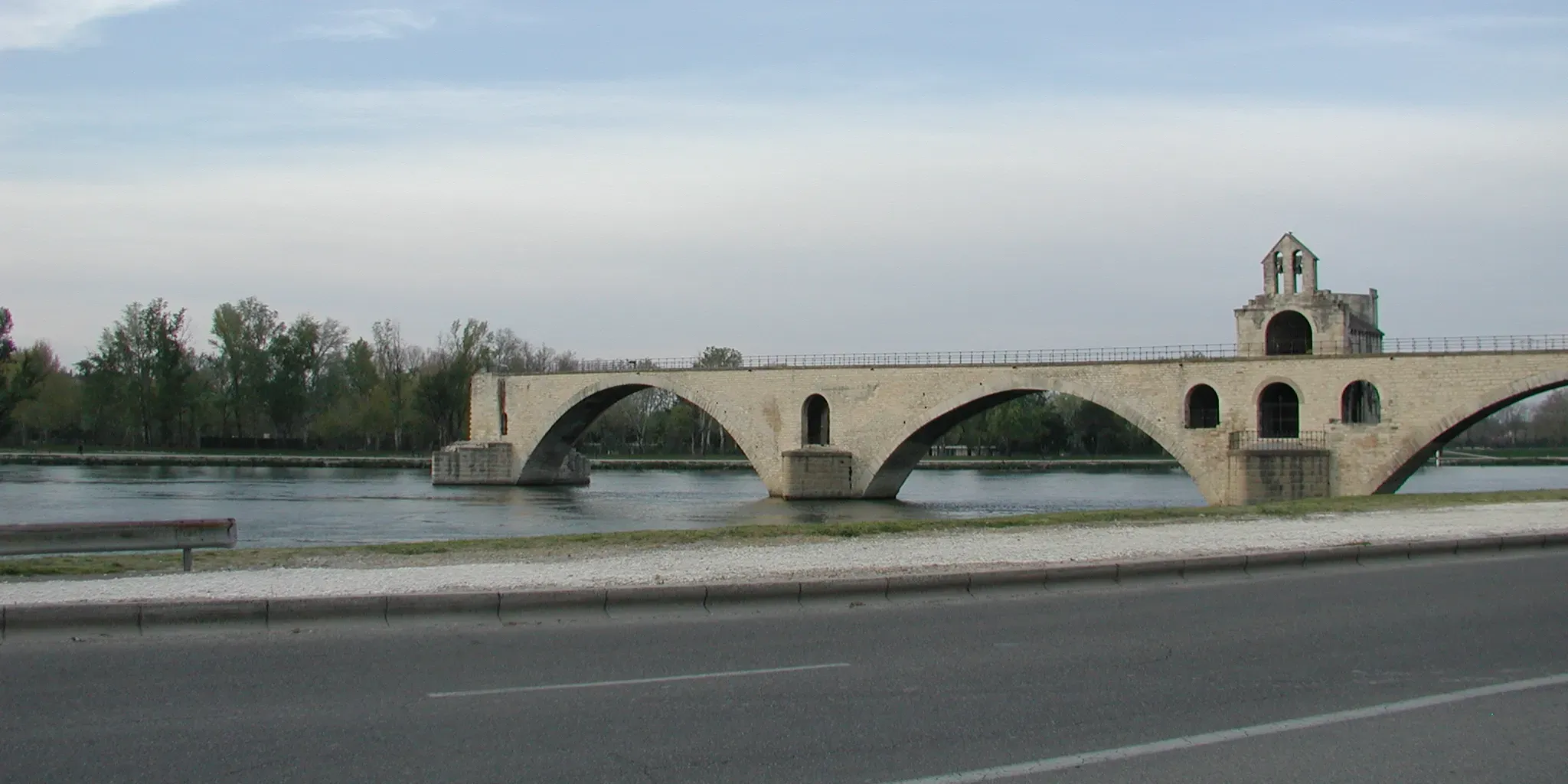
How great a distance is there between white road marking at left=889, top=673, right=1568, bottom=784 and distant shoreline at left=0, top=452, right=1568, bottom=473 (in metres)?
78.4

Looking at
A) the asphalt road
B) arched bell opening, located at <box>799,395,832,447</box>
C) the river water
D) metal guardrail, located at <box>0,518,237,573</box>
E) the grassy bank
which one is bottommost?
the river water

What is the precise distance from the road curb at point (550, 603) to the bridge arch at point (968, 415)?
35.1 metres

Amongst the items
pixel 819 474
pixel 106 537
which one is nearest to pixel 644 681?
pixel 106 537

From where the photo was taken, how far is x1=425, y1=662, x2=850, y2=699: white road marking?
24.4 feet

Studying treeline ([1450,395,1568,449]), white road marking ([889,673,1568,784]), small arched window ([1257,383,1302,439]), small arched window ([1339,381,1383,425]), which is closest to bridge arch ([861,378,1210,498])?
small arched window ([1257,383,1302,439])

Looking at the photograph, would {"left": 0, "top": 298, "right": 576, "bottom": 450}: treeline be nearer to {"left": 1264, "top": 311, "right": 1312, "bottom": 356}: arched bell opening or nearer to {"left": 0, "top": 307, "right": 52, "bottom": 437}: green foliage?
{"left": 0, "top": 307, "right": 52, "bottom": 437}: green foliage

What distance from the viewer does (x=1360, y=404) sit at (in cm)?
4403

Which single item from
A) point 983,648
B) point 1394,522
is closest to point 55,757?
point 983,648

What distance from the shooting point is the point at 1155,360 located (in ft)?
156

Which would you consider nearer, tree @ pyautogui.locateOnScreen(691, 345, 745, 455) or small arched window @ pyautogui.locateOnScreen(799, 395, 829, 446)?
small arched window @ pyautogui.locateOnScreen(799, 395, 829, 446)

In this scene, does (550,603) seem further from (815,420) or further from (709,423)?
(709,423)

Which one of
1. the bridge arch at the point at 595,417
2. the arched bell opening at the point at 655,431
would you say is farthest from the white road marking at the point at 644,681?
the arched bell opening at the point at 655,431

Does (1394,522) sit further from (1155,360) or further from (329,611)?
(1155,360)

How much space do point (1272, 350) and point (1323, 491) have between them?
274 inches
